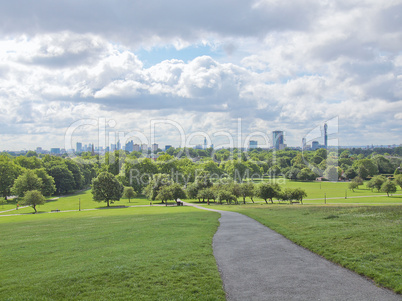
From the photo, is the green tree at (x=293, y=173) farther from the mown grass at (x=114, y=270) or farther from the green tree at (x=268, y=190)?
the mown grass at (x=114, y=270)

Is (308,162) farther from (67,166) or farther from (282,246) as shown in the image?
(282,246)

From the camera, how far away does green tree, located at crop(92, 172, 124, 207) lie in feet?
178

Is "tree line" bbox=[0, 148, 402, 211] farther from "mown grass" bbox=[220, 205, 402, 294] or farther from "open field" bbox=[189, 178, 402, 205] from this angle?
"mown grass" bbox=[220, 205, 402, 294]

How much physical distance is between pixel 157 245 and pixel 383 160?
141 meters

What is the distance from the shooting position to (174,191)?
55406 mm

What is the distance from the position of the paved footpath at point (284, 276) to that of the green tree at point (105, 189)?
4533cm

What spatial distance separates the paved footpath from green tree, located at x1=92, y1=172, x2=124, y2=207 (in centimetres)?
4533

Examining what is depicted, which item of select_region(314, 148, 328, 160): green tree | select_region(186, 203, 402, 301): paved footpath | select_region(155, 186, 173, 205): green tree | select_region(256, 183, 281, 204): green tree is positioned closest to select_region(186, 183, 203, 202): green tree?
select_region(155, 186, 173, 205): green tree

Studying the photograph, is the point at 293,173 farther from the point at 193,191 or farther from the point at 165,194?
the point at 165,194

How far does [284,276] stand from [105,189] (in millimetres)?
50351

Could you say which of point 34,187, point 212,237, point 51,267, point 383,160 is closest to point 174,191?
point 34,187

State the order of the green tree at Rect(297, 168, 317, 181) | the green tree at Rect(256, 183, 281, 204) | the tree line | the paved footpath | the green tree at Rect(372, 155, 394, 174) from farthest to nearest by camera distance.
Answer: the green tree at Rect(372, 155, 394, 174), the green tree at Rect(297, 168, 317, 181), the tree line, the green tree at Rect(256, 183, 281, 204), the paved footpath

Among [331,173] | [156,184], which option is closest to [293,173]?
[331,173]

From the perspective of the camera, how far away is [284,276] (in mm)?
9344
